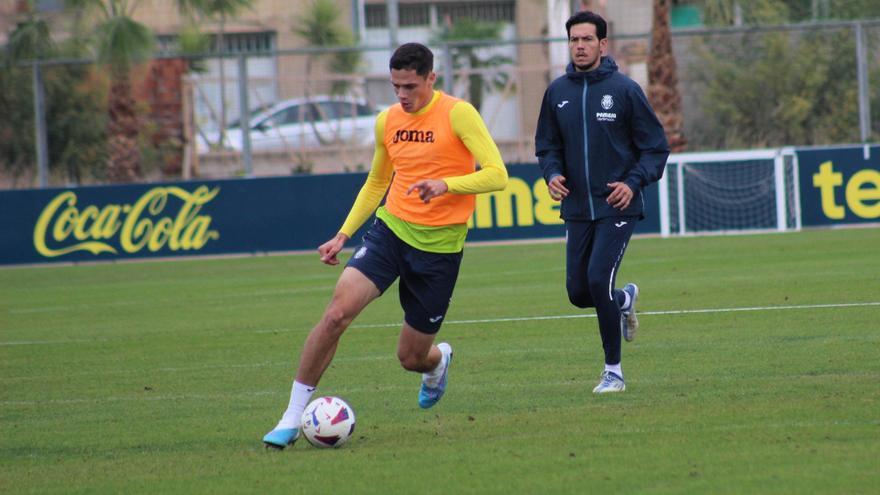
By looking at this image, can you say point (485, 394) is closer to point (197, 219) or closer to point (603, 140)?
point (603, 140)

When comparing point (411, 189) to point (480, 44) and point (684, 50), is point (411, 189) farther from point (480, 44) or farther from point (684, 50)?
point (684, 50)

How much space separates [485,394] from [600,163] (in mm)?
1569

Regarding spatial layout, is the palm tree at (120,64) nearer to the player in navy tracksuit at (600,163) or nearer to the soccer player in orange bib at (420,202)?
the player in navy tracksuit at (600,163)

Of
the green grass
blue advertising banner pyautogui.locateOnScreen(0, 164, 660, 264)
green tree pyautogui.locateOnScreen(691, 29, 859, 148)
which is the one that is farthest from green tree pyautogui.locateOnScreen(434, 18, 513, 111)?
the green grass

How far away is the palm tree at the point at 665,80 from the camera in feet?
93.1

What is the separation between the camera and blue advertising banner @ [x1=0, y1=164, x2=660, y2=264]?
24.1 meters

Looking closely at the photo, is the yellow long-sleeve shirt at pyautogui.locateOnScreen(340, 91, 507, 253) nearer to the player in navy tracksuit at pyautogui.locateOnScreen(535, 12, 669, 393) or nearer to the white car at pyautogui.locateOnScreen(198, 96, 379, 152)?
the player in navy tracksuit at pyautogui.locateOnScreen(535, 12, 669, 393)

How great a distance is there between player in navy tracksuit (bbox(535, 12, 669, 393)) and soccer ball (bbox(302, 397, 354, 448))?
1912 mm

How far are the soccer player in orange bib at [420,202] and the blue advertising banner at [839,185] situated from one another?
1601 centimetres

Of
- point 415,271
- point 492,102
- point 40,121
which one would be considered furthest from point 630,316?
point 492,102

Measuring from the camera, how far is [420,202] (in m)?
8.08

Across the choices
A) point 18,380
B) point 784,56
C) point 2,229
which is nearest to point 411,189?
point 18,380

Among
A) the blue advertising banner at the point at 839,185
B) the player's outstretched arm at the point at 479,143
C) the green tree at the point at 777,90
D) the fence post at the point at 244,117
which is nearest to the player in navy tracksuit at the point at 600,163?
the player's outstretched arm at the point at 479,143

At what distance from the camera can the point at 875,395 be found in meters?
8.12
